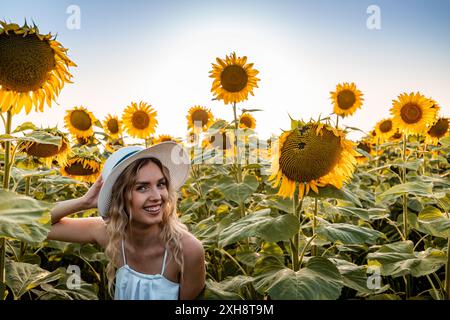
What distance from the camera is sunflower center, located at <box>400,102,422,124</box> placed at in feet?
19.8

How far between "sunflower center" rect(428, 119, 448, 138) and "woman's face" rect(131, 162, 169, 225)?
4791 mm

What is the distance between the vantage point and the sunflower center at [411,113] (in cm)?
605

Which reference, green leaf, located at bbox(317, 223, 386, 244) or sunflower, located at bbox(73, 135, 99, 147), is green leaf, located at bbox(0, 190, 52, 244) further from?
sunflower, located at bbox(73, 135, 99, 147)

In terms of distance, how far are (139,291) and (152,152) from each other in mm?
Result: 857

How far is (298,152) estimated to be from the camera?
2229mm

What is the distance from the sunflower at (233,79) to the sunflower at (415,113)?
236 cm

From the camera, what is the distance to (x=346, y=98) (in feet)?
22.7

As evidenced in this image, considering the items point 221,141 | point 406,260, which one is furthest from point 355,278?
point 221,141

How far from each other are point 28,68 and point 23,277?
3.98ft

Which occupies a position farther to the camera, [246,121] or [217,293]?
[246,121]

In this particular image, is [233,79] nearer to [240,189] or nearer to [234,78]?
[234,78]

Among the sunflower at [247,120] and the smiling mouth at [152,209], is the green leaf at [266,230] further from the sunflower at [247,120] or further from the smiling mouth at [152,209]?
the sunflower at [247,120]

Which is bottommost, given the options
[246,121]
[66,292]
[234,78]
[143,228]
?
[66,292]
